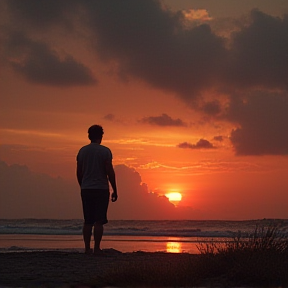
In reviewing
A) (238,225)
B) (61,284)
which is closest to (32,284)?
(61,284)

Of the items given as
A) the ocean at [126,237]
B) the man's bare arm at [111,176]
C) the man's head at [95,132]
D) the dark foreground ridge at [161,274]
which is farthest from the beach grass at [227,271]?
the man's head at [95,132]

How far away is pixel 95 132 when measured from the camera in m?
10.2

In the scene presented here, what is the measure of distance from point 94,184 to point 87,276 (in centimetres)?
285

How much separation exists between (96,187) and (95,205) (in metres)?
0.32

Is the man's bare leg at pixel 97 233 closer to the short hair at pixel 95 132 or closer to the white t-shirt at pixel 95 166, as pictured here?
the white t-shirt at pixel 95 166

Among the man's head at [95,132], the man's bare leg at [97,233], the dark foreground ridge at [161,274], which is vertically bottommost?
Answer: the dark foreground ridge at [161,274]

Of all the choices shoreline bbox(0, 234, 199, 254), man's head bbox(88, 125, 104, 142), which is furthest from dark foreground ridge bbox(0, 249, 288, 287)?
shoreline bbox(0, 234, 199, 254)

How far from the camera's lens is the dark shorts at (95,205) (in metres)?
9.90

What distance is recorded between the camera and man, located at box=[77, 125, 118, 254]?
9922mm

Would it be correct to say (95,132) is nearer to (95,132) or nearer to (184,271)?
(95,132)

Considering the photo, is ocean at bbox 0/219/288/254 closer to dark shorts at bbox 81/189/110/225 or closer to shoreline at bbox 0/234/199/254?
shoreline at bbox 0/234/199/254

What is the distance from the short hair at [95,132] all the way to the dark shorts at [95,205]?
98 cm

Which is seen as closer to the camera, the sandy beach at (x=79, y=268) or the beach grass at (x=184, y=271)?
the beach grass at (x=184, y=271)

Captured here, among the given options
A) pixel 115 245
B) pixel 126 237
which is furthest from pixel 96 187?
pixel 126 237
